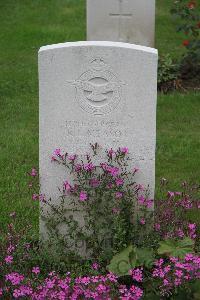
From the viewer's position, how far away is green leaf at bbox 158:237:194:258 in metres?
4.16

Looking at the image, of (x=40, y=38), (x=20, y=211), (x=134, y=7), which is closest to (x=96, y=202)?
(x=20, y=211)

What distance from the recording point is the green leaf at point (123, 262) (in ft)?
13.5

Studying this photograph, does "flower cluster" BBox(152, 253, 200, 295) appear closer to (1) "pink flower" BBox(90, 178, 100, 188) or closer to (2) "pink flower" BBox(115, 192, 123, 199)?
(2) "pink flower" BBox(115, 192, 123, 199)

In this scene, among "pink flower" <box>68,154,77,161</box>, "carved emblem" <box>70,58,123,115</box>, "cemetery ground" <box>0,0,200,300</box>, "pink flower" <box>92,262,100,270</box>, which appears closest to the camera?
"cemetery ground" <box>0,0,200,300</box>

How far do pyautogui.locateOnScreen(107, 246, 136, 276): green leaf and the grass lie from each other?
3.24 feet

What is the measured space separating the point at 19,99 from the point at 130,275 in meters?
4.61

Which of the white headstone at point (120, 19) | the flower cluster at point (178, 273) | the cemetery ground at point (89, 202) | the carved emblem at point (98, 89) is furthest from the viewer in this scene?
the white headstone at point (120, 19)

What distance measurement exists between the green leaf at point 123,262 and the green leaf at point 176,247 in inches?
6.7

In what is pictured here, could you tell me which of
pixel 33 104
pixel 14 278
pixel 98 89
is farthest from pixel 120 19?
pixel 14 278

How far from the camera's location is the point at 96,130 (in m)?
4.39

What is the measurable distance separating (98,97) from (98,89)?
0.05 metres

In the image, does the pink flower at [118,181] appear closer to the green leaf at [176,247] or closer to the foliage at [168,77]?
the green leaf at [176,247]

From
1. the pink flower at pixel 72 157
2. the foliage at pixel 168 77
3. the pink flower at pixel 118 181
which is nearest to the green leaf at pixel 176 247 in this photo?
the pink flower at pixel 118 181

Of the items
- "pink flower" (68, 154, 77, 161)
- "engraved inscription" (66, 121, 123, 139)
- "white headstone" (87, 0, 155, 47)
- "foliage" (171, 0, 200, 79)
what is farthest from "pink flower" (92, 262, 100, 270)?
"foliage" (171, 0, 200, 79)
